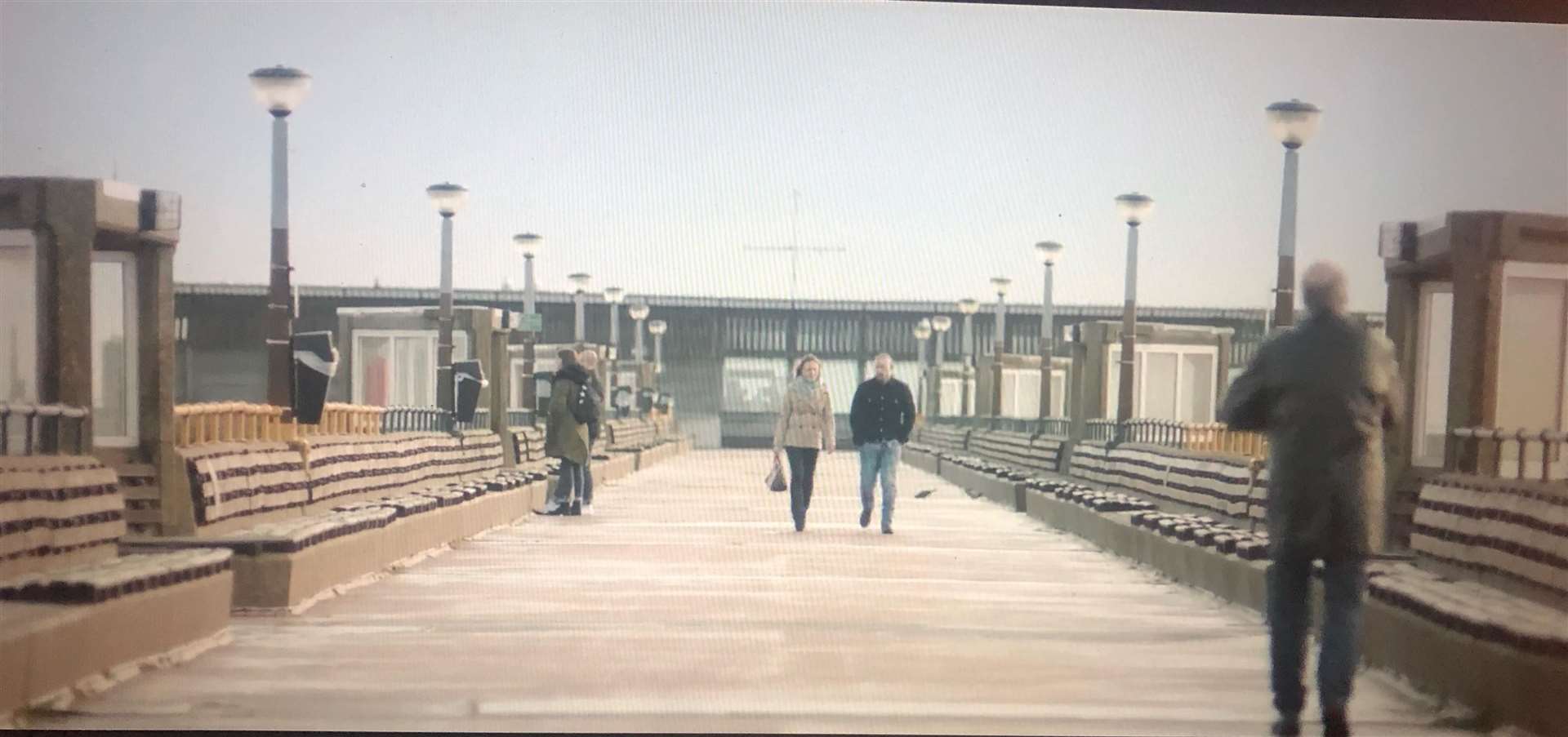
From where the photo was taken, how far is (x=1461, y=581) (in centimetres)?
709

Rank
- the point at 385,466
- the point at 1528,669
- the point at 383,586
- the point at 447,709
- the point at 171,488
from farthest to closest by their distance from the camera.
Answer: the point at 385,466 → the point at 383,586 → the point at 171,488 → the point at 447,709 → the point at 1528,669

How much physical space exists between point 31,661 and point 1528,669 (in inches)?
172

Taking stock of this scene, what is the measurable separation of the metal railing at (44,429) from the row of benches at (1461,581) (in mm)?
5000

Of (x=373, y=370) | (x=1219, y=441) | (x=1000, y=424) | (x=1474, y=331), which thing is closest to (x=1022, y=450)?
(x=1219, y=441)

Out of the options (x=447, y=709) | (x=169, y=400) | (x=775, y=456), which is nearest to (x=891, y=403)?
(x=775, y=456)

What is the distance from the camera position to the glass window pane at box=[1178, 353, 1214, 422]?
62.0ft

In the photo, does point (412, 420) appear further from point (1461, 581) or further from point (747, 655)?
point (1461, 581)

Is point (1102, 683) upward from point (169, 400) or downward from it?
downward

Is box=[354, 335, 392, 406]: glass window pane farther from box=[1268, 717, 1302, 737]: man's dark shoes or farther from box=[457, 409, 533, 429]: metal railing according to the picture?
box=[1268, 717, 1302, 737]: man's dark shoes

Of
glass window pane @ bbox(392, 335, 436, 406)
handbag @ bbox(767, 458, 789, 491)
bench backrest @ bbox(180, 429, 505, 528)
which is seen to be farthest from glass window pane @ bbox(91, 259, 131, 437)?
glass window pane @ bbox(392, 335, 436, 406)

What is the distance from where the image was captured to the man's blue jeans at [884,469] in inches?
482

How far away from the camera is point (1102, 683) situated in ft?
20.9

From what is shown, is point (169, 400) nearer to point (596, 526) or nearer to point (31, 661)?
point (31, 661)

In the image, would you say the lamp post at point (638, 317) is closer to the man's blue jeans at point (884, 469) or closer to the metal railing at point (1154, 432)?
the man's blue jeans at point (884, 469)
